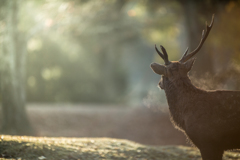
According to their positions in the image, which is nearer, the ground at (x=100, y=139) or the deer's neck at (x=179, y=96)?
the deer's neck at (x=179, y=96)

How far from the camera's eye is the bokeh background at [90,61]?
403 inches

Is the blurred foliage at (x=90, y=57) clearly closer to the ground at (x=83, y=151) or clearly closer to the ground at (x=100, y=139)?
the ground at (x=100, y=139)

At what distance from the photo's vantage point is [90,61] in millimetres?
23500

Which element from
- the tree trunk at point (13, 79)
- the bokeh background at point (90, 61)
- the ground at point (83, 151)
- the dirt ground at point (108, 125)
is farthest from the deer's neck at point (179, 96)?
the tree trunk at point (13, 79)

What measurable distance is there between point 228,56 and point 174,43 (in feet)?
56.2

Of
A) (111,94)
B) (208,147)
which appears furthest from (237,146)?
(111,94)

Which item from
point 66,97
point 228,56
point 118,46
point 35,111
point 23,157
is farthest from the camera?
point 118,46

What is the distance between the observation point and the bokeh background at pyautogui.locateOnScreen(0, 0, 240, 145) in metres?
10.2

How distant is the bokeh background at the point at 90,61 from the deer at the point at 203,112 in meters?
2.72

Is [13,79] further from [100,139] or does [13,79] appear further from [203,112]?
[203,112]

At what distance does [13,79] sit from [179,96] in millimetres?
7329

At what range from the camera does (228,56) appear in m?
11.7

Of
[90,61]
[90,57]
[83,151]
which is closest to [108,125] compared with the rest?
[83,151]

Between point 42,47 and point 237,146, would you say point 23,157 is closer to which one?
point 237,146
